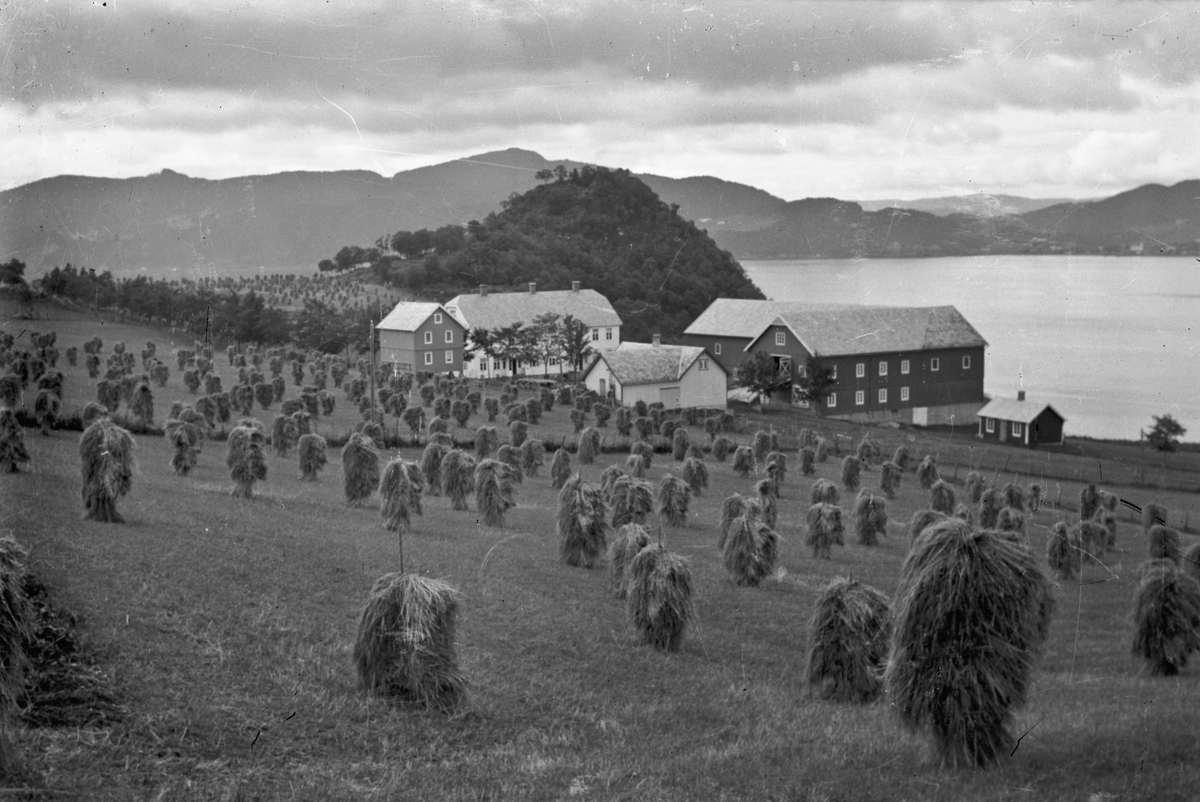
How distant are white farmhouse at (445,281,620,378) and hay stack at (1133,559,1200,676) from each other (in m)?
52.6

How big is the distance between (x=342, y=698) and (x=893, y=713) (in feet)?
19.8

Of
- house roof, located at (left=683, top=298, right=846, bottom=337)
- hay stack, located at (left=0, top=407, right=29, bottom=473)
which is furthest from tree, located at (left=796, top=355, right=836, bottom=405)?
hay stack, located at (left=0, top=407, right=29, bottom=473)

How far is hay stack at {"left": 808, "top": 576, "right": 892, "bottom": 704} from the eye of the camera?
14180 millimetres

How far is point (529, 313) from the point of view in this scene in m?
74.9

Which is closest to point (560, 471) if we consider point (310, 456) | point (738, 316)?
point (310, 456)

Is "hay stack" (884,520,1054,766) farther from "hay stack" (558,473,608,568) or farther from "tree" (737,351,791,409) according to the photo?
"tree" (737,351,791,409)

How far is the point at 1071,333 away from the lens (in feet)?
71.4

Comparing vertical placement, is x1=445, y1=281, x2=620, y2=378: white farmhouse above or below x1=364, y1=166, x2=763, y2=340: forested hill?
below

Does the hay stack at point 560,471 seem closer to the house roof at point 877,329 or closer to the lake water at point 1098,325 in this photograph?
the lake water at point 1098,325

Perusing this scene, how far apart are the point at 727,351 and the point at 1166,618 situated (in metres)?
56.5

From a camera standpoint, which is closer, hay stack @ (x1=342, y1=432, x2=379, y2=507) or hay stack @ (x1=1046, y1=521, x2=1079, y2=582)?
hay stack @ (x1=342, y1=432, x2=379, y2=507)

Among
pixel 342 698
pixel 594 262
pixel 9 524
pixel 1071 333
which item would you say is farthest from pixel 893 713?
pixel 594 262

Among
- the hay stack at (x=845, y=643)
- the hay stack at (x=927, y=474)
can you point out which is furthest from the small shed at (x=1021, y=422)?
the hay stack at (x=845, y=643)

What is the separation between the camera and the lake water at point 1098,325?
18359mm
